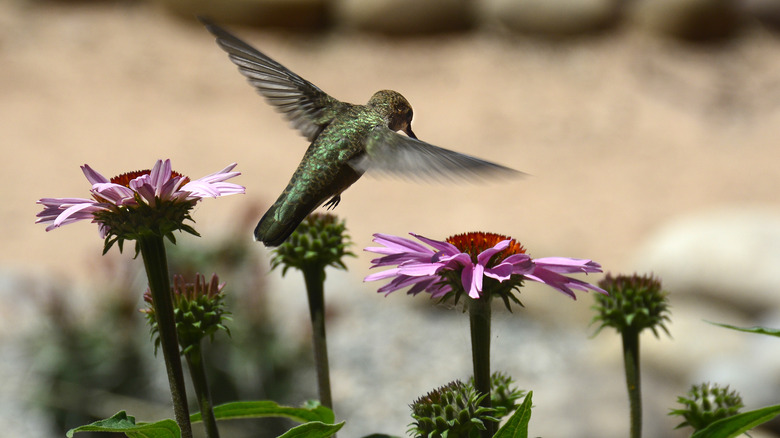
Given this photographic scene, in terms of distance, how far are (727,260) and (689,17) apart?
494 centimetres

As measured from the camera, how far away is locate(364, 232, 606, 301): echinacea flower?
2.43 feet

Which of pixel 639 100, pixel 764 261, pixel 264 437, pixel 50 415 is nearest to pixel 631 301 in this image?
pixel 264 437

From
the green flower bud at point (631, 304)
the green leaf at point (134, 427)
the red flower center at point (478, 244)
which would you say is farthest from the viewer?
the green flower bud at point (631, 304)

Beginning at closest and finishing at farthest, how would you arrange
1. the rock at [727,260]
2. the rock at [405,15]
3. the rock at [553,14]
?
the rock at [727,260] → the rock at [553,14] → the rock at [405,15]

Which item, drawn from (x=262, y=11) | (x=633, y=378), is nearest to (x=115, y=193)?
(x=633, y=378)

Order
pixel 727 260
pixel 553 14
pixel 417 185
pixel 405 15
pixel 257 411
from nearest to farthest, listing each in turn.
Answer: pixel 257 411
pixel 727 260
pixel 417 185
pixel 553 14
pixel 405 15

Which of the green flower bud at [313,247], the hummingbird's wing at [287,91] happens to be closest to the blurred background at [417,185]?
the hummingbird's wing at [287,91]

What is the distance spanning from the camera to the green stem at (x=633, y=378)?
3.01ft

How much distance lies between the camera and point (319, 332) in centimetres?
96

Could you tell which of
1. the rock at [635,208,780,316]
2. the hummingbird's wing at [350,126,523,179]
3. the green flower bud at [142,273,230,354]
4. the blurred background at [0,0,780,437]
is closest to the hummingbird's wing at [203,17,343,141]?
the hummingbird's wing at [350,126,523,179]

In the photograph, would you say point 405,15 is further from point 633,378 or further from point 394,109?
point 633,378

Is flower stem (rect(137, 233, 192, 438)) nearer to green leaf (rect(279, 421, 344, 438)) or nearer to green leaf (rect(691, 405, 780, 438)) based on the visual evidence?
green leaf (rect(279, 421, 344, 438))

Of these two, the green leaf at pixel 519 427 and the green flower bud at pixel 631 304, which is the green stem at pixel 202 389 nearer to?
the green leaf at pixel 519 427

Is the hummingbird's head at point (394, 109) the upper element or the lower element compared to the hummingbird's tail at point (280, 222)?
upper
